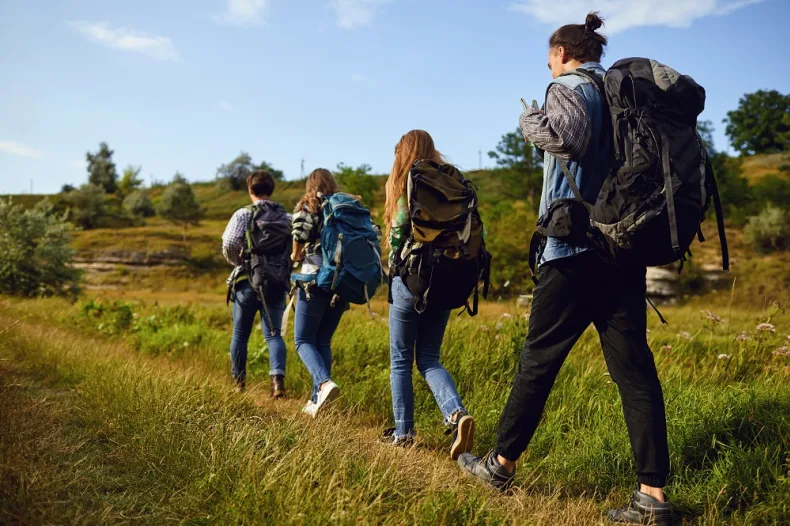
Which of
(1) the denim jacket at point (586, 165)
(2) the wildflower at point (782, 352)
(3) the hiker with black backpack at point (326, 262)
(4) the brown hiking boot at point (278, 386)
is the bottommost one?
(4) the brown hiking boot at point (278, 386)

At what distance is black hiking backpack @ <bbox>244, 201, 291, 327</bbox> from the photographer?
5746mm

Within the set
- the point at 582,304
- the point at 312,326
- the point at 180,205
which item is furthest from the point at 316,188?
the point at 180,205

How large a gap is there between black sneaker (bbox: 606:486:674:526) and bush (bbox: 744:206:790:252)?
161ft

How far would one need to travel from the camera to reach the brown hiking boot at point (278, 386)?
5.68m

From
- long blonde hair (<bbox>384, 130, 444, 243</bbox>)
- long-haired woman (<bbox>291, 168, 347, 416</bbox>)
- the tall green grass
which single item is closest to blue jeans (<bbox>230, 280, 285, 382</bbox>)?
the tall green grass

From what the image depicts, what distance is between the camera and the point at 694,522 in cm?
294

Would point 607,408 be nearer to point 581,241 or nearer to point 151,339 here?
point 581,241

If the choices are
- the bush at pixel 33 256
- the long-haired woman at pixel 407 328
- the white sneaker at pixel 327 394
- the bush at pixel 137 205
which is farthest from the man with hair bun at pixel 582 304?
the bush at pixel 137 205

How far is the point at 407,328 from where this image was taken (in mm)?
3994

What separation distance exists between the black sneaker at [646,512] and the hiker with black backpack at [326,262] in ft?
7.79

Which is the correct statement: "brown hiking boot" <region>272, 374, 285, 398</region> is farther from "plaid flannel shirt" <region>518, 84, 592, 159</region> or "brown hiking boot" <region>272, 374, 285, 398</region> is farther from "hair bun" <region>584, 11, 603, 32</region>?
"hair bun" <region>584, 11, 603, 32</region>

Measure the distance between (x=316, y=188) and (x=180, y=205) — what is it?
55.3 meters

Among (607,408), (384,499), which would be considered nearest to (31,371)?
(384,499)

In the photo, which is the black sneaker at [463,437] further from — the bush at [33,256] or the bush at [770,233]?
the bush at [770,233]
